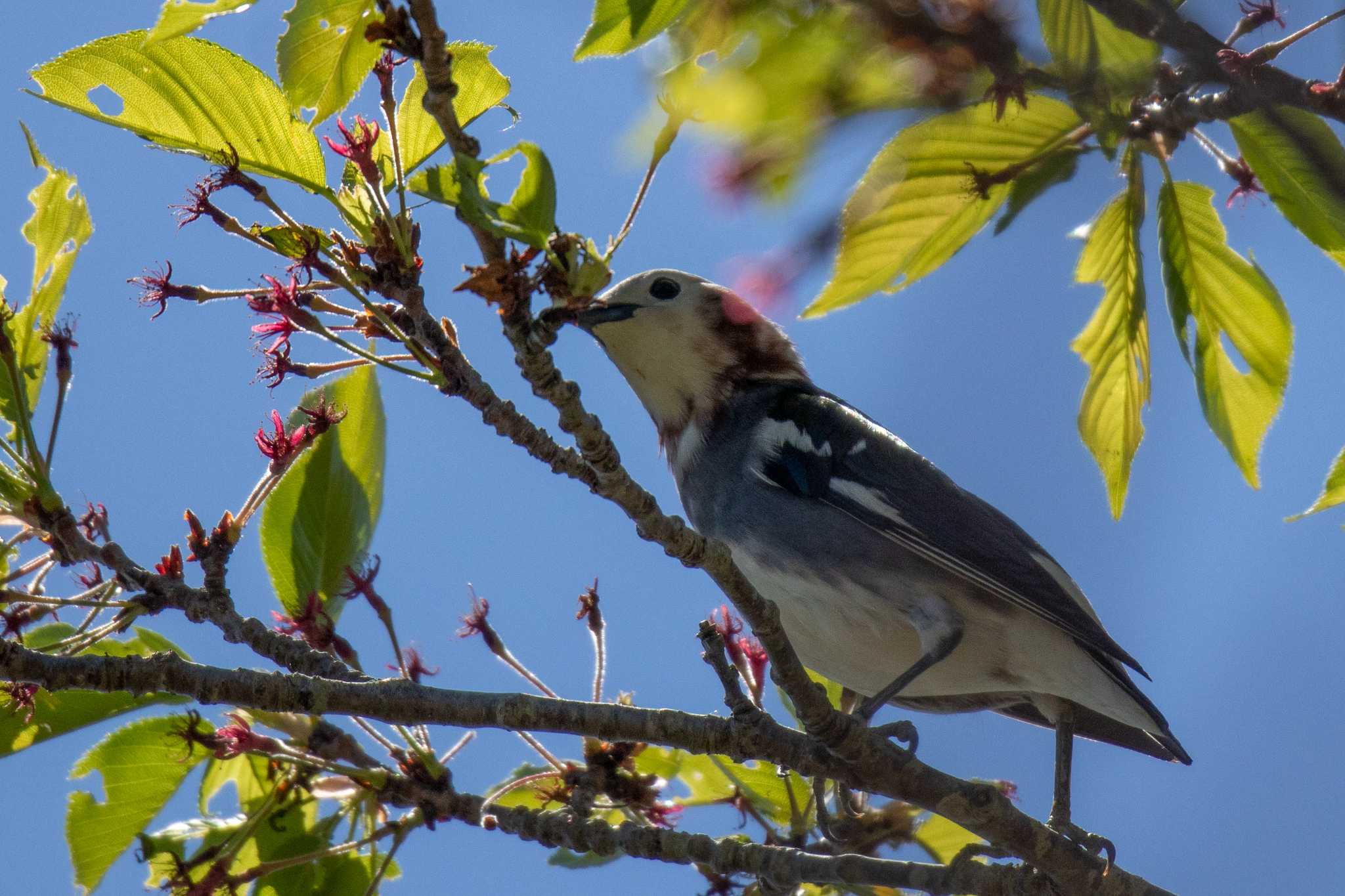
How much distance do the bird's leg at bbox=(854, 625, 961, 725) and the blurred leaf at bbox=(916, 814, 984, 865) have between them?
0.40 m

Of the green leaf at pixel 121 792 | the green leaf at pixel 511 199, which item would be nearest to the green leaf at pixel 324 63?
the green leaf at pixel 511 199

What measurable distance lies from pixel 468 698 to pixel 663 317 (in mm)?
2646

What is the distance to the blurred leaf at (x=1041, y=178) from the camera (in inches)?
87.0

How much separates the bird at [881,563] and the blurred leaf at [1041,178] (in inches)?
73.7

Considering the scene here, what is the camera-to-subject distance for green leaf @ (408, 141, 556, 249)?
7.64ft

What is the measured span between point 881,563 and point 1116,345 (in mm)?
1530

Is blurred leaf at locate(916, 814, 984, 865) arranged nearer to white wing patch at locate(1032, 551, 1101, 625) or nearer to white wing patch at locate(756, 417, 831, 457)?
white wing patch at locate(1032, 551, 1101, 625)

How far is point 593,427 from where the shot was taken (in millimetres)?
2840

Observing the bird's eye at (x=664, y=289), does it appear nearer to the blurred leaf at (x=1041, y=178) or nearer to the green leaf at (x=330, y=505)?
the green leaf at (x=330, y=505)

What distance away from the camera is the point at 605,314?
5094mm

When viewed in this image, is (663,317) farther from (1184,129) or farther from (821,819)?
(1184,129)

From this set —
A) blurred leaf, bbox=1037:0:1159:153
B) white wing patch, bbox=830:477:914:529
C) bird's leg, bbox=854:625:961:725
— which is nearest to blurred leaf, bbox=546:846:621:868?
bird's leg, bbox=854:625:961:725

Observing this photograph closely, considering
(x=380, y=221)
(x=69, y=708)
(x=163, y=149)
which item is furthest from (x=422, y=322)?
(x=69, y=708)

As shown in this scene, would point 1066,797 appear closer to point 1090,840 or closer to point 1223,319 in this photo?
point 1090,840
